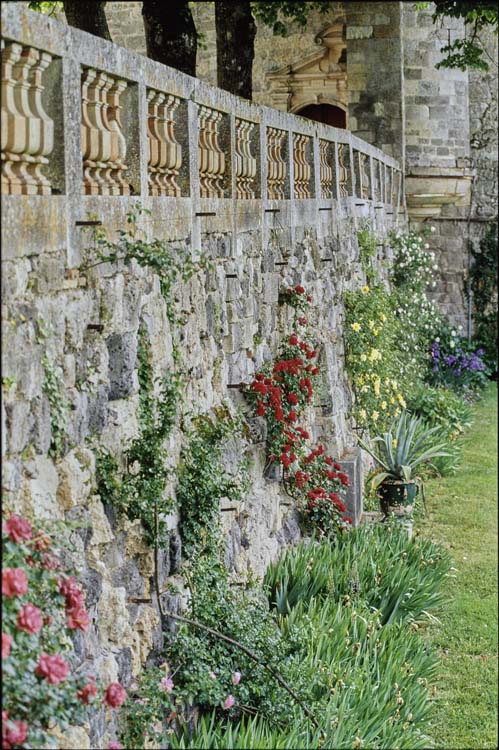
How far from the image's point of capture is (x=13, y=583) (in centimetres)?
335

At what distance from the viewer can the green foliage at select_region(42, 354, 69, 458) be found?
4.02 meters

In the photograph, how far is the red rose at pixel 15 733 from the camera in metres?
3.31

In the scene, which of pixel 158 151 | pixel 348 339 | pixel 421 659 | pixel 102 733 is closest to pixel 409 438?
pixel 348 339

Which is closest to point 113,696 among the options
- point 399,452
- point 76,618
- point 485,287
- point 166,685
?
point 76,618

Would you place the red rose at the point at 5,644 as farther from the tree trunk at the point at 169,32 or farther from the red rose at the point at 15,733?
the tree trunk at the point at 169,32

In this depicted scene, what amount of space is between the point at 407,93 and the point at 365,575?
35.2 feet

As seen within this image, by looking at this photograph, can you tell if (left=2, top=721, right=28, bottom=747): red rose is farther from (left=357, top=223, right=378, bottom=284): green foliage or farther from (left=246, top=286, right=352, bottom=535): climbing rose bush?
(left=357, top=223, right=378, bottom=284): green foliage

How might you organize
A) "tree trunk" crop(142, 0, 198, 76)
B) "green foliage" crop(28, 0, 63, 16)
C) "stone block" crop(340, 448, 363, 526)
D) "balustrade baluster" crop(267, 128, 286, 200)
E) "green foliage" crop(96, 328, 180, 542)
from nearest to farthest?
"green foliage" crop(96, 328, 180, 542), "balustrade baluster" crop(267, 128, 286, 200), "stone block" crop(340, 448, 363, 526), "tree trunk" crop(142, 0, 198, 76), "green foliage" crop(28, 0, 63, 16)

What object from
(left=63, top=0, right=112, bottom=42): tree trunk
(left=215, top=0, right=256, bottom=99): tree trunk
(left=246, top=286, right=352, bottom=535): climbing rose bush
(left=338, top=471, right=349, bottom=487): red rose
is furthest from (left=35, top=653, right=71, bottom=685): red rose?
(left=215, top=0, right=256, bottom=99): tree trunk

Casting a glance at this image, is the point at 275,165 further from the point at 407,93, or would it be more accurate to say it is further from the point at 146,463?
the point at 407,93

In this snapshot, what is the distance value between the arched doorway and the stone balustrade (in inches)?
519

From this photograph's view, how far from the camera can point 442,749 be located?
19.5 ft

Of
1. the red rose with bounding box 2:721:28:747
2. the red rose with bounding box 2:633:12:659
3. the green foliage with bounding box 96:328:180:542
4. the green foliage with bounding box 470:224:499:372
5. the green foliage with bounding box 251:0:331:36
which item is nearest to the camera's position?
the red rose with bounding box 2:633:12:659

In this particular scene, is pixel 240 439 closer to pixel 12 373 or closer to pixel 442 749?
pixel 442 749
